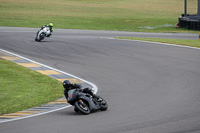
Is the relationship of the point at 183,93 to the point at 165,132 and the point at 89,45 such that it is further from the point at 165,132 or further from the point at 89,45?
the point at 89,45

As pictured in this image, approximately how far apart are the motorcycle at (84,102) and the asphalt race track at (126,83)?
18 cm

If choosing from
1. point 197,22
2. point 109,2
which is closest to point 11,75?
point 197,22

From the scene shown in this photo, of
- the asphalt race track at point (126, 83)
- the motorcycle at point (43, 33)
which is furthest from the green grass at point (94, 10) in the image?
the asphalt race track at point (126, 83)

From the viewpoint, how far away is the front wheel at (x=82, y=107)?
9.70 meters

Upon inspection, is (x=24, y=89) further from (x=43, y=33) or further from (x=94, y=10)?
(x=94, y=10)

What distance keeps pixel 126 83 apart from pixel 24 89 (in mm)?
3656

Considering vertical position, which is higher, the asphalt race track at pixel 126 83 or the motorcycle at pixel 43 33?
the motorcycle at pixel 43 33

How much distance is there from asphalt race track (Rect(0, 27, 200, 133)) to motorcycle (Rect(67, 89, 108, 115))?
181 millimetres

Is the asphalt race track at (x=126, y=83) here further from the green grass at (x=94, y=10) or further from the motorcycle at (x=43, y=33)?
the green grass at (x=94, y=10)

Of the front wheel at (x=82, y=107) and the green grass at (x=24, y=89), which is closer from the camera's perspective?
the front wheel at (x=82, y=107)

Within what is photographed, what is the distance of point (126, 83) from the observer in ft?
46.9

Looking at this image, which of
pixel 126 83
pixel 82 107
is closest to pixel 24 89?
pixel 126 83

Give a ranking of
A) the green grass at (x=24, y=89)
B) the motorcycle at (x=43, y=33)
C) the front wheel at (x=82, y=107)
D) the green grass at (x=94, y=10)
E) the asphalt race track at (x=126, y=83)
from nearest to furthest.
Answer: the asphalt race track at (x=126, y=83) < the front wheel at (x=82, y=107) < the green grass at (x=24, y=89) < the motorcycle at (x=43, y=33) < the green grass at (x=94, y=10)

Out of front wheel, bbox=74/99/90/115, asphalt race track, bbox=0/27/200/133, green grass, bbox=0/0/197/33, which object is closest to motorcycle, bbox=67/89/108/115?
front wheel, bbox=74/99/90/115
